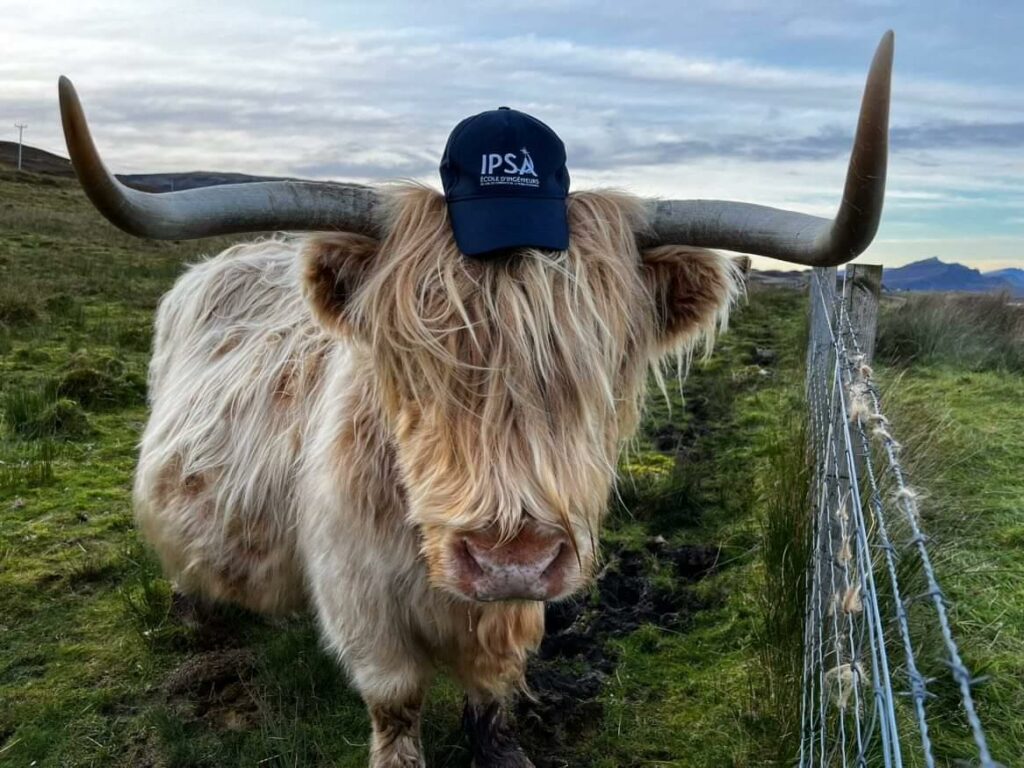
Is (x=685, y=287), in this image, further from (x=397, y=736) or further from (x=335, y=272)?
(x=397, y=736)

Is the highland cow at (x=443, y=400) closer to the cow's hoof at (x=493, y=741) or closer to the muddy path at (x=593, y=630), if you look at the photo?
the cow's hoof at (x=493, y=741)

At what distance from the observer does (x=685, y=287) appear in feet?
7.89

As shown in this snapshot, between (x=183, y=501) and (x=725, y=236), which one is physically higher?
(x=725, y=236)

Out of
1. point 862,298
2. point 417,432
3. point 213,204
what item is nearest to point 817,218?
point 417,432

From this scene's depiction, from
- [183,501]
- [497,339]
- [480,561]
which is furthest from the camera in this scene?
[183,501]

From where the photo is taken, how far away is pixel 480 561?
182cm

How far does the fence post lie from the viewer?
3832 millimetres

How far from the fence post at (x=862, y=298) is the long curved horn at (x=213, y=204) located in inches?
99.2

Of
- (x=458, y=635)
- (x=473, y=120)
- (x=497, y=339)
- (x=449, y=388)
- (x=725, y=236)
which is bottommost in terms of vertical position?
(x=458, y=635)

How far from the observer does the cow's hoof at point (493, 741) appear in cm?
279

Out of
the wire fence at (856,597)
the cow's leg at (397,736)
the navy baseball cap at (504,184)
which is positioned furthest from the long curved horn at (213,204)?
the cow's leg at (397,736)

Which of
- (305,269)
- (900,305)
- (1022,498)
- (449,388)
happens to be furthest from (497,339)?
(900,305)

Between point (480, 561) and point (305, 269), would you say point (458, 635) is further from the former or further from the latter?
point (305, 269)

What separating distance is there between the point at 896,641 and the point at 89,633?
3186 millimetres
